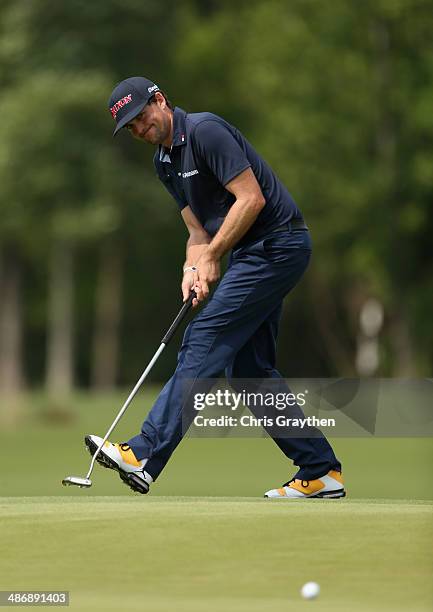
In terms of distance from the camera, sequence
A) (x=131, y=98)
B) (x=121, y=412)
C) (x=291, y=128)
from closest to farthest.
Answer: (x=131, y=98)
(x=121, y=412)
(x=291, y=128)

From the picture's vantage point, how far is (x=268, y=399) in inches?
346

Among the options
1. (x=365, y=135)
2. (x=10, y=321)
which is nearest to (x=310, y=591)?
(x=365, y=135)

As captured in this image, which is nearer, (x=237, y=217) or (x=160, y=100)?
(x=237, y=217)

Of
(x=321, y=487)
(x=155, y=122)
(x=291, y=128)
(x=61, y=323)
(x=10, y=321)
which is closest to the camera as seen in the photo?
(x=155, y=122)

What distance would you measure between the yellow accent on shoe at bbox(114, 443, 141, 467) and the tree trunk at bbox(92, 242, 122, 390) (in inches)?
1806

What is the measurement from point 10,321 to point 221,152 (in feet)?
120

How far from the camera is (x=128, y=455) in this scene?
8367mm

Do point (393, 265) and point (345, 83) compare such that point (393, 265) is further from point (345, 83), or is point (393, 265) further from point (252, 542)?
point (252, 542)

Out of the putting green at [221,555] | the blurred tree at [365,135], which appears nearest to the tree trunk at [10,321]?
the blurred tree at [365,135]

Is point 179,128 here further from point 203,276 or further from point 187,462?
point 187,462

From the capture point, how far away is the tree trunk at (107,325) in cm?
5466

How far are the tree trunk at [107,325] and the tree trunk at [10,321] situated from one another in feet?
32.1

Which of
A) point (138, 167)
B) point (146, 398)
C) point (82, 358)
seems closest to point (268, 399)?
point (146, 398)

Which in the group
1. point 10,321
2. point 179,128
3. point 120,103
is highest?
point 120,103
